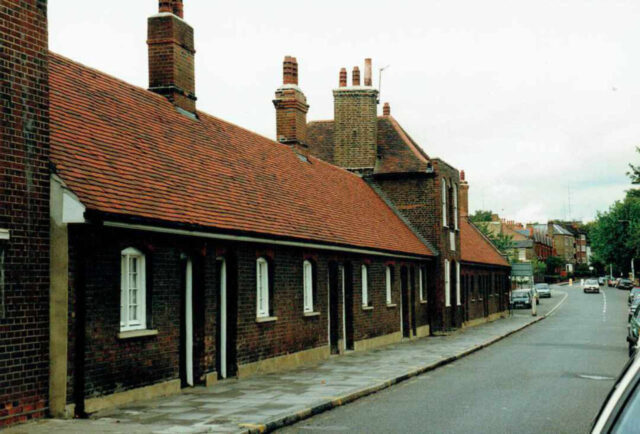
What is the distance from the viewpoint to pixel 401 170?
33.8 m

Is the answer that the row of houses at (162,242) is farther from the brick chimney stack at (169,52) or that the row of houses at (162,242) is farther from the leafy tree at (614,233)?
the leafy tree at (614,233)

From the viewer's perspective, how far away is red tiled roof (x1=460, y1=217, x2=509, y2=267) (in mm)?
42188

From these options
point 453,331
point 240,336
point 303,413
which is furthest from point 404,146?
point 303,413

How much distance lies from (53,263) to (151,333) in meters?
2.48

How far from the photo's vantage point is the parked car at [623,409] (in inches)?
139

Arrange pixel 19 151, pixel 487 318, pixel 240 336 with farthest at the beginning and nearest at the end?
pixel 487 318 → pixel 240 336 → pixel 19 151

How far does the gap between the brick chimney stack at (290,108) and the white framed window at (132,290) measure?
1499 cm

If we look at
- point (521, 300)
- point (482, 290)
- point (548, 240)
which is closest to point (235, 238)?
point (482, 290)

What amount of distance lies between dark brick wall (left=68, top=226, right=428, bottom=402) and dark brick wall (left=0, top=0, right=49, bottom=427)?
466mm

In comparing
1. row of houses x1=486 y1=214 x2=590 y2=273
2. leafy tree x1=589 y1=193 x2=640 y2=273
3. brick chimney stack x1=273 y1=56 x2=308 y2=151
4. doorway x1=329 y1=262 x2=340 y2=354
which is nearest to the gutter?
doorway x1=329 y1=262 x2=340 y2=354

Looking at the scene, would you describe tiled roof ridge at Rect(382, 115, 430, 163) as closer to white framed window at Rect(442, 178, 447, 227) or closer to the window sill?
white framed window at Rect(442, 178, 447, 227)

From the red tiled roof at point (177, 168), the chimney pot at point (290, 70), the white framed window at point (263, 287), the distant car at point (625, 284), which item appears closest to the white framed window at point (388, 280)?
the red tiled roof at point (177, 168)

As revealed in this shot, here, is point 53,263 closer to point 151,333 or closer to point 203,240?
point 151,333

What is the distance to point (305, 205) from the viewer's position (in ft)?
74.5
